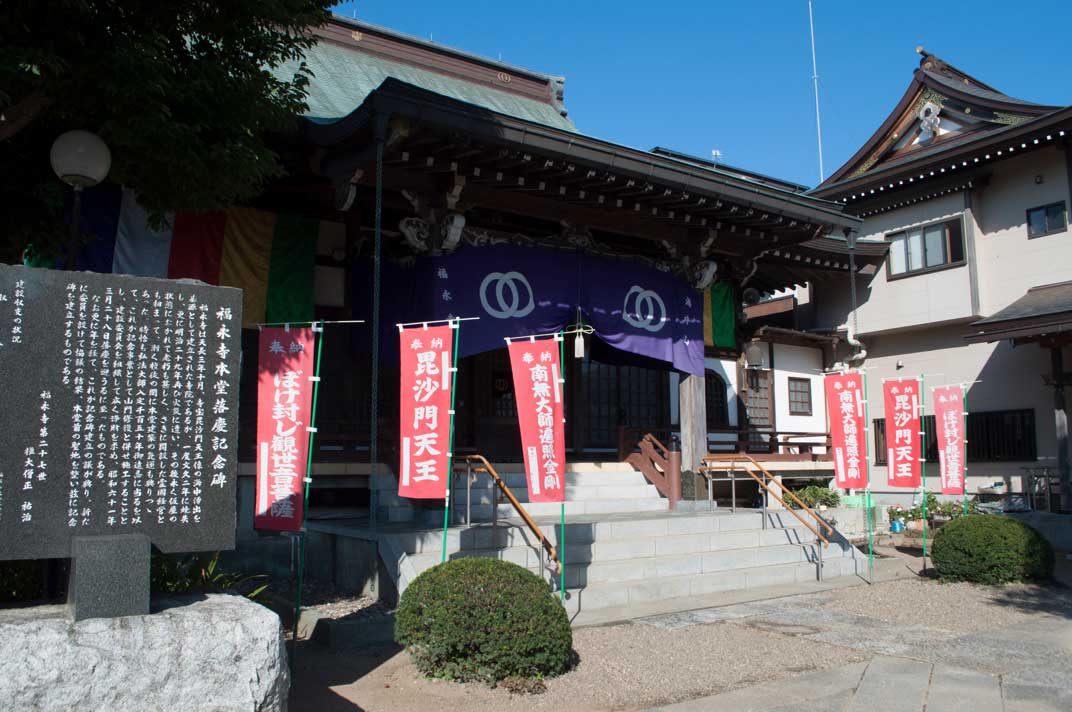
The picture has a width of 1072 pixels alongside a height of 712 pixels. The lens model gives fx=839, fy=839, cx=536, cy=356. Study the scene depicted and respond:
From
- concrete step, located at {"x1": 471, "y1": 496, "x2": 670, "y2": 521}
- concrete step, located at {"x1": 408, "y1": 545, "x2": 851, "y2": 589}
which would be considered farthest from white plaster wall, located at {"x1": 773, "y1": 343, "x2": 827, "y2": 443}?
concrete step, located at {"x1": 408, "y1": 545, "x2": 851, "y2": 589}

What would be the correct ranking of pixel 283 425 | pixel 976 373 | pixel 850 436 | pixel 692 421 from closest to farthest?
pixel 283 425, pixel 850 436, pixel 692 421, pixel 976 373

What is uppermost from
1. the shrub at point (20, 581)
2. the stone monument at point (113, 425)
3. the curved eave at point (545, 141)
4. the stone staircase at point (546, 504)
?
the curved eave at point (545, 141)

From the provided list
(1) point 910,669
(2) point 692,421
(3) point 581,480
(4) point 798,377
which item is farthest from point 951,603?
(4) point 798,377

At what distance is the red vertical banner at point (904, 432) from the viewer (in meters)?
13.0

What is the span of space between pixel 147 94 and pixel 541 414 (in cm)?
483

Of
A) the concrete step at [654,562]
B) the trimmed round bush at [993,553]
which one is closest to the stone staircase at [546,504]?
the concrete step at [654,562]

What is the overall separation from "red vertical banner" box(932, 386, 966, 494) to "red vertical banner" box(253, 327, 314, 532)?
424 inches

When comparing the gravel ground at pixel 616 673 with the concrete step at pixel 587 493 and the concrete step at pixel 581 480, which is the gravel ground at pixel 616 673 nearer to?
the concrete step at pixel 587 493

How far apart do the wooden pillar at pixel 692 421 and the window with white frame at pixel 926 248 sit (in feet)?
29.4

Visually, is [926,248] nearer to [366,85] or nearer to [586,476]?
[586,476]

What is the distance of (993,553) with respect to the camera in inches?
443

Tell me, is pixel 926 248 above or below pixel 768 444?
above

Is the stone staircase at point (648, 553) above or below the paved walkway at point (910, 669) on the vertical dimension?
above

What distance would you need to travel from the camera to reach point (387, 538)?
879cm
